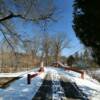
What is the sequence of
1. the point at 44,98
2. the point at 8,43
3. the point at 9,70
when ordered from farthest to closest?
1. the point at 9,70
2. the point at 8,43
3. the point at 44,98

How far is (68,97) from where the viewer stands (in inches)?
780

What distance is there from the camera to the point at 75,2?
23.6m

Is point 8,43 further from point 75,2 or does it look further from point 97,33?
point 97,33

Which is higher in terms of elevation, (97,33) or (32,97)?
(97,33)

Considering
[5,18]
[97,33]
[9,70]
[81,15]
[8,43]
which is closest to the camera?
[97,33]

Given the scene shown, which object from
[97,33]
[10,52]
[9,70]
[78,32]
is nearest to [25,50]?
[10,52]

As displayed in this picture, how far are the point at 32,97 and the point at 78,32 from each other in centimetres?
722

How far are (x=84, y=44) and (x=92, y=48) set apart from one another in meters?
0.77

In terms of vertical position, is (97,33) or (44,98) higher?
(97,33)

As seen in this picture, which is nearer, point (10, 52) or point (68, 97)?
point (68, 97)

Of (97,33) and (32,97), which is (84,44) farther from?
(32,97)

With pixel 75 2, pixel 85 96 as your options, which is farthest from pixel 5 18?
pixel 85 96

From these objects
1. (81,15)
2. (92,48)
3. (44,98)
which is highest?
(81,15)

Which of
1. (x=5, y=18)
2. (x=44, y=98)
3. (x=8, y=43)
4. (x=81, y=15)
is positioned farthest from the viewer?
(x=8, y=43)
